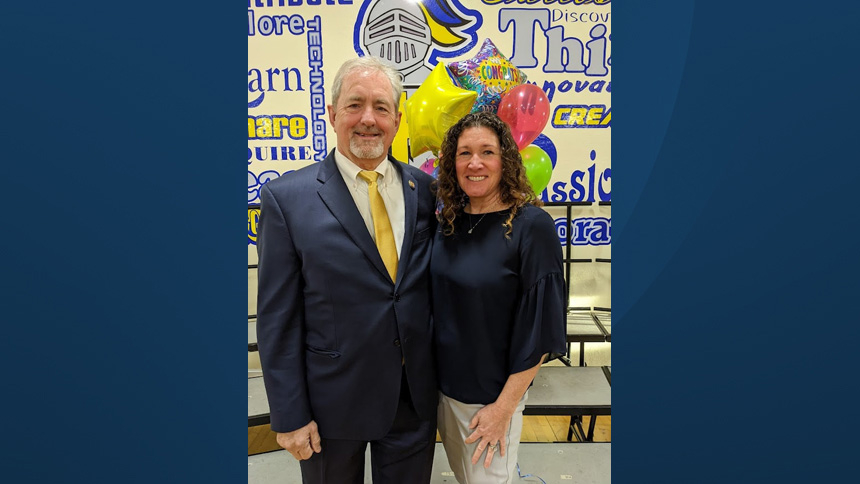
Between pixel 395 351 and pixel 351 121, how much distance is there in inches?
25.8

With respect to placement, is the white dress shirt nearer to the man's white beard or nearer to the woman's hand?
the man's white beard

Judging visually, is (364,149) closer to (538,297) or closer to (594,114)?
(538,297)

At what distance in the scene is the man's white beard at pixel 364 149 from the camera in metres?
1.36

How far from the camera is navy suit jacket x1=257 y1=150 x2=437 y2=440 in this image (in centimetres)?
130

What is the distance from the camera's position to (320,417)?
139 cm

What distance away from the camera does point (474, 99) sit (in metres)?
2.20

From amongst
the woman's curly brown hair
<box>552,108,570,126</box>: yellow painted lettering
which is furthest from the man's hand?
<box>552,108,570,126</box>: yellow painted lettering

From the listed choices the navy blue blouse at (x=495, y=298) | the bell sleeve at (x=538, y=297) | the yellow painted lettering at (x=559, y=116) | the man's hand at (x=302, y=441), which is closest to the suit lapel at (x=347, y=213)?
the navy blue blouse at (x=495, y=298)

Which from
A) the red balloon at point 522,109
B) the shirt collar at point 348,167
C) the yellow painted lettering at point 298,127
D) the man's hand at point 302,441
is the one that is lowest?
the man's hand at point 302,441

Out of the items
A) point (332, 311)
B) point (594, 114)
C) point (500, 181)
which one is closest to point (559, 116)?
point (594, 114)

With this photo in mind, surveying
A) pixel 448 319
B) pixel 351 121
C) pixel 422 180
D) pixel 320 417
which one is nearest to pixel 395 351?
pixel 448 319

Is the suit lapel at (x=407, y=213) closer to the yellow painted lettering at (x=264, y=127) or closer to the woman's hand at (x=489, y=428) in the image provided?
the woman's hand at (x=489, y=428)

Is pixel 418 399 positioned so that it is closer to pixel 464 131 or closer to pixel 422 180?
pixel 422 180

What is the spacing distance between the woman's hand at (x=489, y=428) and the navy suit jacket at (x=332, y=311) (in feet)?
0.69
